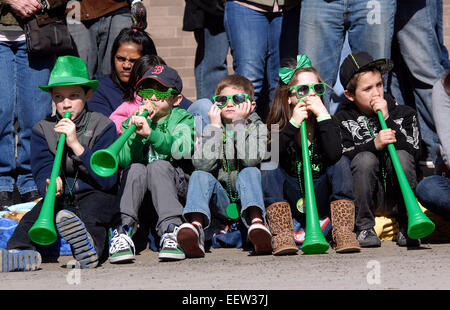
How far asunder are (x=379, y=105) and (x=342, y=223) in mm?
848

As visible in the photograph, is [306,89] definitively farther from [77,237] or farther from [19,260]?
[19,260]

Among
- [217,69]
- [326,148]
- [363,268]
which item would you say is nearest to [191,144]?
[326,148]

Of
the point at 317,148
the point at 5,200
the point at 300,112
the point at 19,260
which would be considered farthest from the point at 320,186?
the point at 5,200

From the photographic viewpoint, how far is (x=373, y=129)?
14.5 feet

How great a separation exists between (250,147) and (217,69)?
1372 mm

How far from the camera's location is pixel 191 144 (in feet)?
14.4

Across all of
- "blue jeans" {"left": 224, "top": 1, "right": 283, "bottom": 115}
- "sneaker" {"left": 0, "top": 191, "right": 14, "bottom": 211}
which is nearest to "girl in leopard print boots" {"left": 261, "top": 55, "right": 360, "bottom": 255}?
"blue jeans" {"left": 224, "top": 1, "right": 283, "bottom": 115}

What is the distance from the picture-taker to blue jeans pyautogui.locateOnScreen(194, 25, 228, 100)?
17.8 ft

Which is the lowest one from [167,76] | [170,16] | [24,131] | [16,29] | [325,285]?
[325,285]

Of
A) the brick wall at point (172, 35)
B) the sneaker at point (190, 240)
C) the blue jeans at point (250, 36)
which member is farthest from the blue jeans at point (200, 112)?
the brick wall at point (172, 35)

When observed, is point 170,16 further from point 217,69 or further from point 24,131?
point 24,131

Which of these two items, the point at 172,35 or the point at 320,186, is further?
the point at 172,35

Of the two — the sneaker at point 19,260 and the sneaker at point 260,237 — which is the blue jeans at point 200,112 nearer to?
the sneaker at point 260,237

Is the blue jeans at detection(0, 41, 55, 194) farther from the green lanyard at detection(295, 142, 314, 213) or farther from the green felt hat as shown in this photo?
the green lanyard at detection(295, 142, 314, 213)
